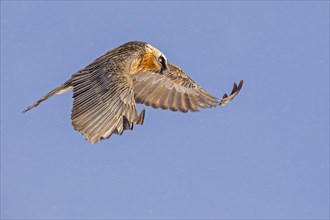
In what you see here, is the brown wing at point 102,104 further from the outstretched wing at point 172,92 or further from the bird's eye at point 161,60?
the outstretched wing at point 172,92

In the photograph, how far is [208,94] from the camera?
18.0m

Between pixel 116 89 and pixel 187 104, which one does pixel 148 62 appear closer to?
pixel 187 104

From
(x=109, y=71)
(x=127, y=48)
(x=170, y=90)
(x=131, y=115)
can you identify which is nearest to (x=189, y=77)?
(x=170, y=90)

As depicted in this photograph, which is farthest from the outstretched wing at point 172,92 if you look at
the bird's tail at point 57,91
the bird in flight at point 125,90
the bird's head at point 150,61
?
the bird's tail at point 57,91

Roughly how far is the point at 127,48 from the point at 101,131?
3672 mm

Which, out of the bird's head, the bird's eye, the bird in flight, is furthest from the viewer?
the bird's eye

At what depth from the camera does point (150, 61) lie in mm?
16922

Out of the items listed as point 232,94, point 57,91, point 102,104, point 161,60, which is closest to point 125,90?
point 102,104

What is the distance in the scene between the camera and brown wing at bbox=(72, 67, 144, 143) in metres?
13.2

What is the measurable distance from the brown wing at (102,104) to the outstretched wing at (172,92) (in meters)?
2.37

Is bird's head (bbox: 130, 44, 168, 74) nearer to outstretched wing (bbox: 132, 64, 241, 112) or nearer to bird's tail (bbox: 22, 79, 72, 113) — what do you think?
outstretched wing (bbox: 132, 64, 241, 112)

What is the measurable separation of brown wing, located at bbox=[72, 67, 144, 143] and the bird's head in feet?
4.12

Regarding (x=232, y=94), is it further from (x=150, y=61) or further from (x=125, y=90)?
(x=125, y=90)

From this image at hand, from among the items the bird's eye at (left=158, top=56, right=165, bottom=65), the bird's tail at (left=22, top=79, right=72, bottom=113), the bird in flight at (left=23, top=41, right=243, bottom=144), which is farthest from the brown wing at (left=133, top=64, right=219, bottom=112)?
the bird's tail at (left=22, top=79, right=72, bottom=113)
